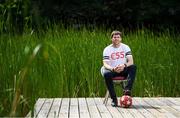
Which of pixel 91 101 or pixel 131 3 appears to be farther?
pixel 131 3

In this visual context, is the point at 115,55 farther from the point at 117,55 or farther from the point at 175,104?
the point at 175,104

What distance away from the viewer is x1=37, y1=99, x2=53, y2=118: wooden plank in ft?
15.7

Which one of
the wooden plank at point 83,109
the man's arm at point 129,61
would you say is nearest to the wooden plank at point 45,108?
the wooden plank at point 83,109

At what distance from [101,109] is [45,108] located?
60 centimetres

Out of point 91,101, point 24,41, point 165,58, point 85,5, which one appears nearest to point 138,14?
point 85,5

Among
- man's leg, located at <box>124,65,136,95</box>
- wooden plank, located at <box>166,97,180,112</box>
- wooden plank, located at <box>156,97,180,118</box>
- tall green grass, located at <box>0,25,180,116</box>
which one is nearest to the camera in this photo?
wooden plank, located at <box>156,97,180,118</box>

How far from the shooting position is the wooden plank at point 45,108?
479cm

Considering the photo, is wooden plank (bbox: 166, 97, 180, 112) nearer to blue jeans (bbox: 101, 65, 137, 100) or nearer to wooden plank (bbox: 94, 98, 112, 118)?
blue jeans (bbox: 101, 65, 137, 100)

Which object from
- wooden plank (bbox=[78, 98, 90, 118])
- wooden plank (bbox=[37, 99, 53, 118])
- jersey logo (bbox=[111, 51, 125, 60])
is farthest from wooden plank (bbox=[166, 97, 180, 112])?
wooden plank (bbox=[37, 99, 53, 118])

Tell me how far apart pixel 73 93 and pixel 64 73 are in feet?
1.03

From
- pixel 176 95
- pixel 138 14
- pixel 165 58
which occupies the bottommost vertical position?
pixel 176 95

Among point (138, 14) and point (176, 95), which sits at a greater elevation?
point (138, 14)

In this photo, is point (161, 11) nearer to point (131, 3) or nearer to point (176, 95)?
point (131, 3)

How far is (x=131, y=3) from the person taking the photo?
14477 millimetres
